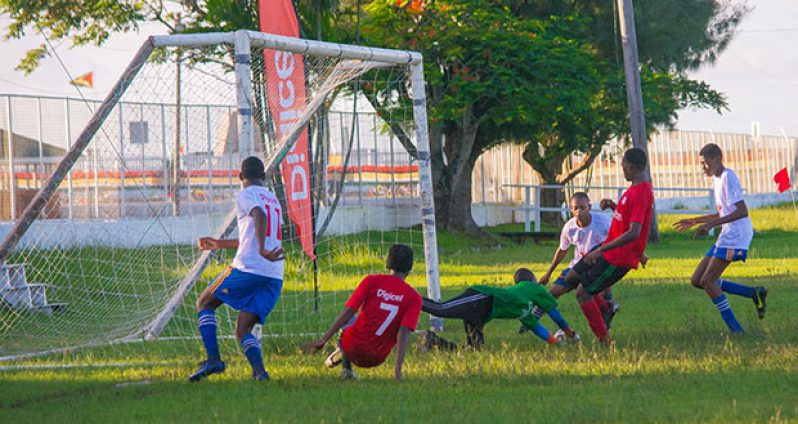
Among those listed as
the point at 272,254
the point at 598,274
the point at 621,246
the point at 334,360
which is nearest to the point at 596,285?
the point at 598,274

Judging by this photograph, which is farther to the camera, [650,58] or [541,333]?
[650,58]

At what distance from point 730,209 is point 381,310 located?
156 inches

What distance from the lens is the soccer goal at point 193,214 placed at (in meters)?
11.4

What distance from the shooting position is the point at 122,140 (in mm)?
17406

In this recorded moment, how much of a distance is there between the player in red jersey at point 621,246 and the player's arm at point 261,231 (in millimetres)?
2822

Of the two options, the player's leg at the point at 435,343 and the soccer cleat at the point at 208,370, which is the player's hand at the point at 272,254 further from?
the player's leg at the point at 435,343

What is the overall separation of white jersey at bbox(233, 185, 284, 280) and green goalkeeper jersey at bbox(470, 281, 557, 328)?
233 cm

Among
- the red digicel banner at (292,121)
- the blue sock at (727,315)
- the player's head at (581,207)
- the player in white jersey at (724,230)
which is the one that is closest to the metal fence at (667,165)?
the red digicel banner at (292,121)

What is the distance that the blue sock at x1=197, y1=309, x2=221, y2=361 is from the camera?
890cm

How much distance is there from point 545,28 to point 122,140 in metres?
14.5

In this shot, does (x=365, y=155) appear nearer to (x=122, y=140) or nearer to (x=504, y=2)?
(x=122, y=140)

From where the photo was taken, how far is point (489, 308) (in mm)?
10445

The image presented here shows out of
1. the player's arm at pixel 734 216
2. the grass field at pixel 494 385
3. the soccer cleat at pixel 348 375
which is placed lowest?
the grass field at pixel 494 385

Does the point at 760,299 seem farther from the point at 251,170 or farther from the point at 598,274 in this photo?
the point at 251,170
